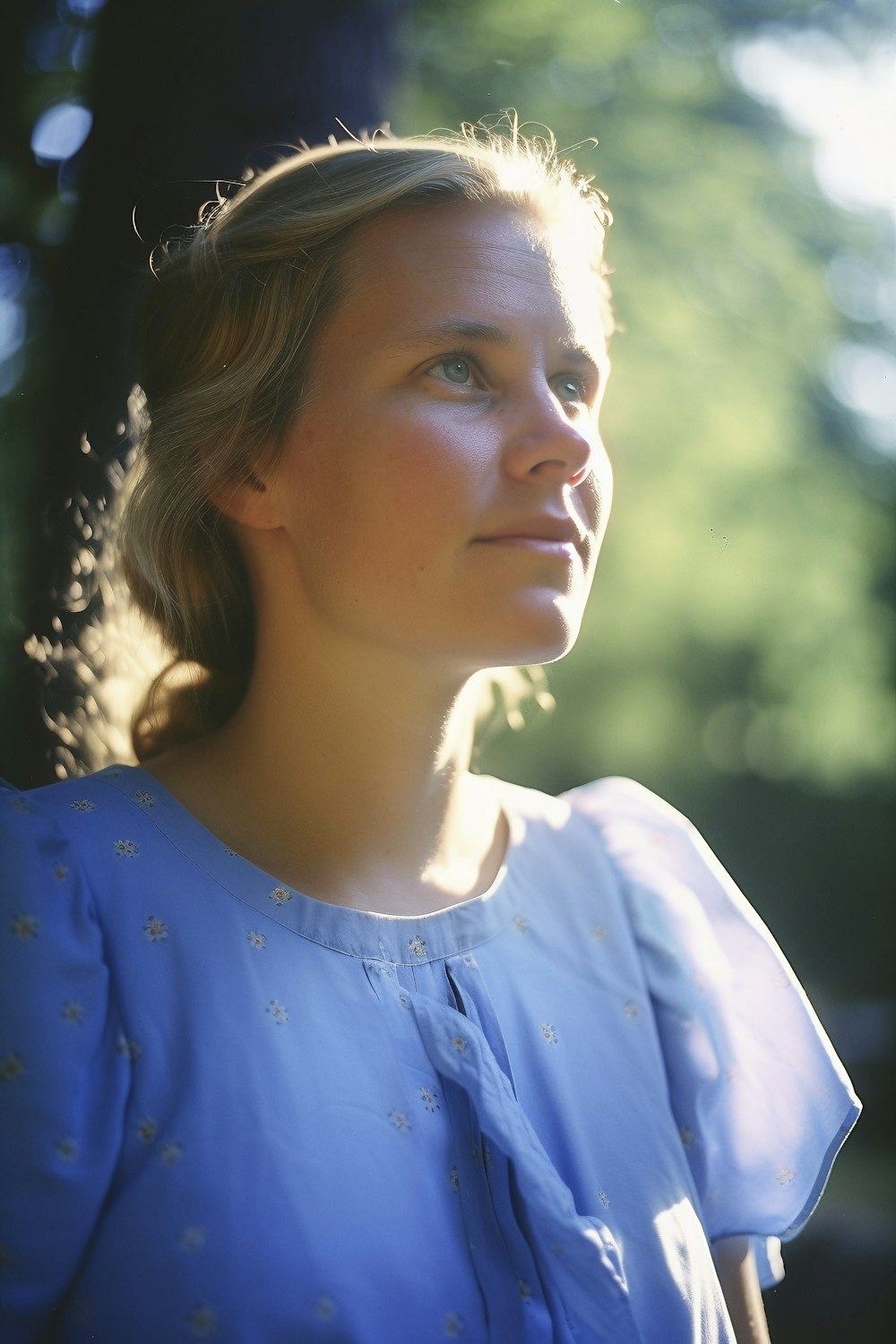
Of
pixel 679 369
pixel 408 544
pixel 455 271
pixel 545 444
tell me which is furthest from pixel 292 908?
pixel 679 369

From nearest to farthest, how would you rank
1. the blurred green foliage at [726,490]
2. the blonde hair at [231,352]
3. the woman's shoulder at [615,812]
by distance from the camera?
1. the blonde hair at [231,352]
2. the woman's shoulder at [615,812]
3. the blurred green foliage at [726,490]

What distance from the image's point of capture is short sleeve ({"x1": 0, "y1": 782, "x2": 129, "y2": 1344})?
0.67 metres

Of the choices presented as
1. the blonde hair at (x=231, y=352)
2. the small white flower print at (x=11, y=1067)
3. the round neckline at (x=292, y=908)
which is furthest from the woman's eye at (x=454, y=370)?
the small white flower print at (x=11, y=1067)

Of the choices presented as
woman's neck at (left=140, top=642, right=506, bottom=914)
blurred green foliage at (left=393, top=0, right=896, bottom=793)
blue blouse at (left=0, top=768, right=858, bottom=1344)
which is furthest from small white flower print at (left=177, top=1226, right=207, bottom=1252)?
blurred green foliage at (left=393, top=0, right=896, bottom=793)

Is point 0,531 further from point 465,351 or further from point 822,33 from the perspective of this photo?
point 822,33

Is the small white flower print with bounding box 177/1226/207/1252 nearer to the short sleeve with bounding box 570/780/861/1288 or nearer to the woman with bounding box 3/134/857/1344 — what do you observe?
the woman with bounding box 3/134/857/1344

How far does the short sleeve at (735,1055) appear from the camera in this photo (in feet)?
3.19

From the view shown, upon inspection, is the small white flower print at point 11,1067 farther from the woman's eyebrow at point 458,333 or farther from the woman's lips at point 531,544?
the woman's eyebrow at point 458,333

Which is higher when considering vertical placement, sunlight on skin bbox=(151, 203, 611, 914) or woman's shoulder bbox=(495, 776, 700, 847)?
sunlight on skin bbox=(151, 203, 611, 914)

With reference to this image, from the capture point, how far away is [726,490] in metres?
1.91

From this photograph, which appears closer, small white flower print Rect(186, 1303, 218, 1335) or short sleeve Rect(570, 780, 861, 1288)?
small white flower print Rect(186, 1303, 218, 1335)

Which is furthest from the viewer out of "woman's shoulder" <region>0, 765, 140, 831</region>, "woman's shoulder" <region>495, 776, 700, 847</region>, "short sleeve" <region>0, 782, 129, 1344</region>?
"woman's shoulder" <region>495, 776, 700, 847</region>

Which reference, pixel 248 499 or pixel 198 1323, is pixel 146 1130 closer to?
pixel 198 1323

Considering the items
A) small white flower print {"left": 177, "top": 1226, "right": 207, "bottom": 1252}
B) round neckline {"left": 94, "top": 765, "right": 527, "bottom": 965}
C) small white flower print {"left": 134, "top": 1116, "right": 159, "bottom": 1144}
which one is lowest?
small white flower print {"left": 177, "top": 1226, "right": 207, "bottom": 1252}
